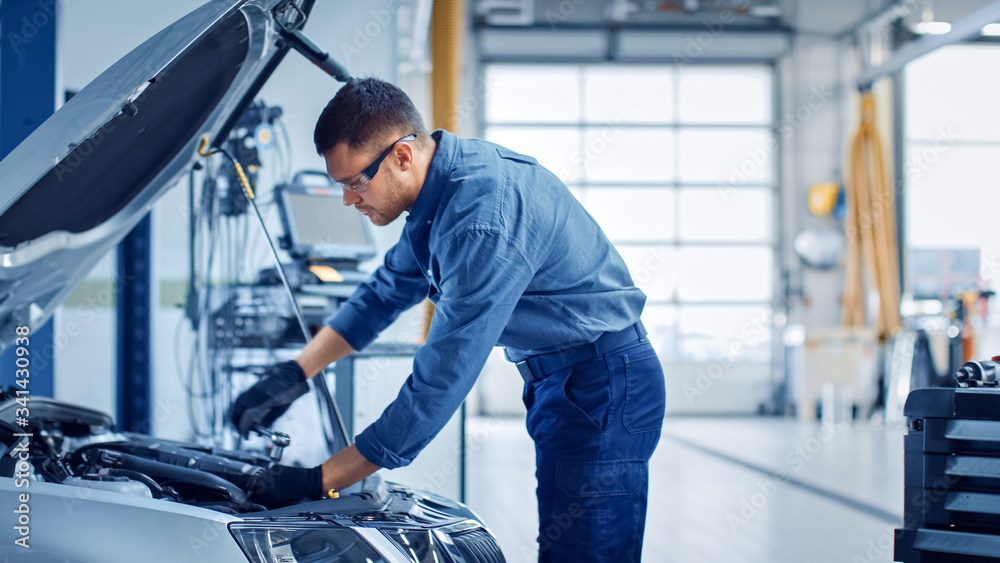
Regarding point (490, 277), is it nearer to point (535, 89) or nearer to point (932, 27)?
point (535, 89)

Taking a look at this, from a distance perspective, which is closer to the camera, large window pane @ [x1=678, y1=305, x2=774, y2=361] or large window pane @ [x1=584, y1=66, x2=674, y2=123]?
large window pane @ [x1=678, y1=305, x2=774, y2=361]

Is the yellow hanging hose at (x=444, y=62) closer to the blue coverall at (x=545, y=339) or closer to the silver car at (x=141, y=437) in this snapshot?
the silver car at (x=141, y=437)

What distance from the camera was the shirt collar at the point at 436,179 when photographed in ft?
4.61

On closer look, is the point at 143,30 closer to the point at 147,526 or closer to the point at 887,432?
the point at 147,526

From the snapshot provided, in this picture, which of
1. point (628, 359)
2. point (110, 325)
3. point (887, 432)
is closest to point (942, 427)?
point (628, 359)

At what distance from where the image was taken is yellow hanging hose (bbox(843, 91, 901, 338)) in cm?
870

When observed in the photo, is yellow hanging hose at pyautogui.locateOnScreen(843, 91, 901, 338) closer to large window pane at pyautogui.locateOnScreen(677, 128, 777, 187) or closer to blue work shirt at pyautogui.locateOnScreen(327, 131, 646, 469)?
large window pane at pyautogui.locateOnScreen(677, 128, 777, 187)

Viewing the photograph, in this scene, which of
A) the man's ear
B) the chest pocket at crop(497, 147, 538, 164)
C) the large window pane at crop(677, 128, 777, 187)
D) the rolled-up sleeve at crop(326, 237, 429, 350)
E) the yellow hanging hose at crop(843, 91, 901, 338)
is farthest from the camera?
the large window pane at crop(677, 128, 777, 187)

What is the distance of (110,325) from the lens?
12.2 feet

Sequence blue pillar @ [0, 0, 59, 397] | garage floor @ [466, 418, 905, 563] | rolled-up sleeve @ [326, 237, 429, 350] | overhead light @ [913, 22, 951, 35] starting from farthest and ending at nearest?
1. overhead light @ [913, 22, 951, 35]
2. garage floor @ [466, 418, 905, 563]
3. blue pillar @ [0, 0, 59, 397]
4. rolled-up sleeve @ [326, 237, 429, 350]

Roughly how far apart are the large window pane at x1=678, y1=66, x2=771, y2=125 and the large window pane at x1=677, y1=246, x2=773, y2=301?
1580 millimetres

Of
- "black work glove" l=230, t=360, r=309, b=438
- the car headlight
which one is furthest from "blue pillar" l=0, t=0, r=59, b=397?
the car headlight

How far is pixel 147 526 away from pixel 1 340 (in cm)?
70

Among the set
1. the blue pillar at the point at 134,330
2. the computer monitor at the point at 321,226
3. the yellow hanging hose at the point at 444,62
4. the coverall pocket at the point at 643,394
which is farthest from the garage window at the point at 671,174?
the coverall pocket at the point at 643,394
